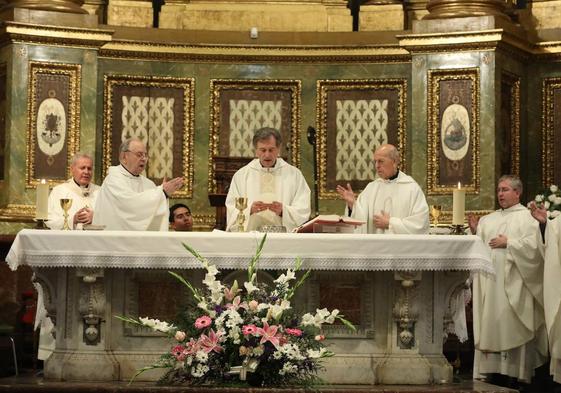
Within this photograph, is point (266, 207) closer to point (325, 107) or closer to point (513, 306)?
point (513, 306)

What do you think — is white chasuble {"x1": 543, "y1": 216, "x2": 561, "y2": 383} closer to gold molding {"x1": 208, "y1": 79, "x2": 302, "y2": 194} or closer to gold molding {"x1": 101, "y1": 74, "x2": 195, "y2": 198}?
gold molding {"x1": 208, "y1": 79, "x2": 302, "y2": 194}

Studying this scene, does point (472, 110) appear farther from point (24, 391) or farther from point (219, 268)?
point (24, 391)

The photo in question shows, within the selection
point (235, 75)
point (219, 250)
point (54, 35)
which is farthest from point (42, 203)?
point (235, 75)

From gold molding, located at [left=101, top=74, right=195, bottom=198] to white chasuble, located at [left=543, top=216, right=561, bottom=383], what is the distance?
419 cm

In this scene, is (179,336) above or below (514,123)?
below

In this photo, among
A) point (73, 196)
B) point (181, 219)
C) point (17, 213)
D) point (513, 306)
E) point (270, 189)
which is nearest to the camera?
point (270, 189)

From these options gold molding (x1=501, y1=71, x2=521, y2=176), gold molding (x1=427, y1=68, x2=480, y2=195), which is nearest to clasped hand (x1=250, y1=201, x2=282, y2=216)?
gold molding (x1=427, y1=68, x2=480, y2=195)

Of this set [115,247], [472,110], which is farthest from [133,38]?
[115,247]

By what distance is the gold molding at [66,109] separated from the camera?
610 inches

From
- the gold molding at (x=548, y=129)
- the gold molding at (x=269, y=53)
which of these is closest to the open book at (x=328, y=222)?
the gold molding at (x=269, y=53)

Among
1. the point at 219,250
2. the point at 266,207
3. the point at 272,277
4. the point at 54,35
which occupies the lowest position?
the point at 272,277

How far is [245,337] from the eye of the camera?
33.2 feet

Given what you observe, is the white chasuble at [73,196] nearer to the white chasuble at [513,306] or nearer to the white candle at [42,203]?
the white candle at [42,203]

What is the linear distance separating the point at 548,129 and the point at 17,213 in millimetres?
5628
